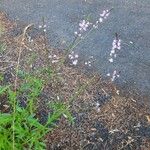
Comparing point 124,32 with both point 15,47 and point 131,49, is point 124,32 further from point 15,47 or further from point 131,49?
point 15,47

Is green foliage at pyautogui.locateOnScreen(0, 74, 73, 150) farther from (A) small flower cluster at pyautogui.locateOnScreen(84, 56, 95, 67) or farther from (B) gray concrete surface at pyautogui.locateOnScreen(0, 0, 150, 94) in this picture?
(B) gray concrete surface at pyautogui.locateOnScreen(0, 0, 150, 94)

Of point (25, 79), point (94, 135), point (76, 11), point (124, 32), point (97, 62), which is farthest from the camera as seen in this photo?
point (76, 11)

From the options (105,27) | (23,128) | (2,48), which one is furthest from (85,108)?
(105,27)

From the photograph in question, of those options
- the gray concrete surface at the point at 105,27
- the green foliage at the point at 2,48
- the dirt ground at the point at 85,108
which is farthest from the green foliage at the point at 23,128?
the gray concrete surface at the point at 105,27

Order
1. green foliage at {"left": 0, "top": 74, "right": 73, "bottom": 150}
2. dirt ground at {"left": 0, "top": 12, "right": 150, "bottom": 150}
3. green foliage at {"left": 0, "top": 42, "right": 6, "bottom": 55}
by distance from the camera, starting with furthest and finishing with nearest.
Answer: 1. green foliage at {"left": 0, "top": 42, "right": 6, "bottom": 55}
2. dirt ground at {"left": 0, "top": 12, "right": 150, "bottom": 150}
3. green foliage at {"left": 0, "top": 74, "right": 73, "bottom": 150}

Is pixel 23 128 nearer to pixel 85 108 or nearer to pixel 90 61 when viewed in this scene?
pixel 85 108

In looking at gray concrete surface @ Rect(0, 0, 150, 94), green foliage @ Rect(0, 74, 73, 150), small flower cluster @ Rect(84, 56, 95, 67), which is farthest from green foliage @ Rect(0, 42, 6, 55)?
green foliage @ Rect(0, 74, 73, 150)

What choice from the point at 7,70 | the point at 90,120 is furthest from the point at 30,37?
the point at 90,120
